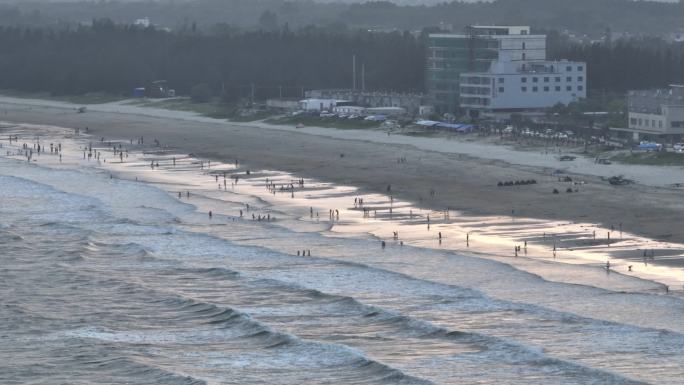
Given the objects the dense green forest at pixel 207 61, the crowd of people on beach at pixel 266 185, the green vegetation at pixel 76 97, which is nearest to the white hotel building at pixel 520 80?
the dense green forest at pixel 207 61

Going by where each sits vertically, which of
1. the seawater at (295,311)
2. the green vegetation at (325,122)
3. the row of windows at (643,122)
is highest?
the row of windows at (643,122)

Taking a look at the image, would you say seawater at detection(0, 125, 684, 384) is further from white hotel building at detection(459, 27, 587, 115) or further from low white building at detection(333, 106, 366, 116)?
low white building at detection(333, 106, 366, 116)

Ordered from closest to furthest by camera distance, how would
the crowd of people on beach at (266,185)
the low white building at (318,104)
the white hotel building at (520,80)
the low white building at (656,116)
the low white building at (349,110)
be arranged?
the crowd of people on beach at (266,185) < the low white building at (656,116) < the white hotel building at (520,80) < the low white building at (349,110) < the low white building at (318,104)

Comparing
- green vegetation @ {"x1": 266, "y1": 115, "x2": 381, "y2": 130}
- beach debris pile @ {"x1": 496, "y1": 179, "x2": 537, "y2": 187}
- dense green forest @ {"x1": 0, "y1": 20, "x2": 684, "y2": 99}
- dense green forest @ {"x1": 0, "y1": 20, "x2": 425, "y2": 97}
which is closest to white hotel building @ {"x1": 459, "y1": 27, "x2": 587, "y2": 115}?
green vegetation @ {"x1": 266, "y1": 115, "x2": 381, "y2": 130}

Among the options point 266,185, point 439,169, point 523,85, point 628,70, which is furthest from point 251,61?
point 266,185

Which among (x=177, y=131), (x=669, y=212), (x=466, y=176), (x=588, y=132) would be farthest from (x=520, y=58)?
(x=669, y=212)

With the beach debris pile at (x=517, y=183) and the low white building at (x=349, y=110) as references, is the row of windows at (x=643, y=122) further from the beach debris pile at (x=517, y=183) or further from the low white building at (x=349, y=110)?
the low white building at (x=349, y=110)

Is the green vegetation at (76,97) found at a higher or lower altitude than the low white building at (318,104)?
lower
